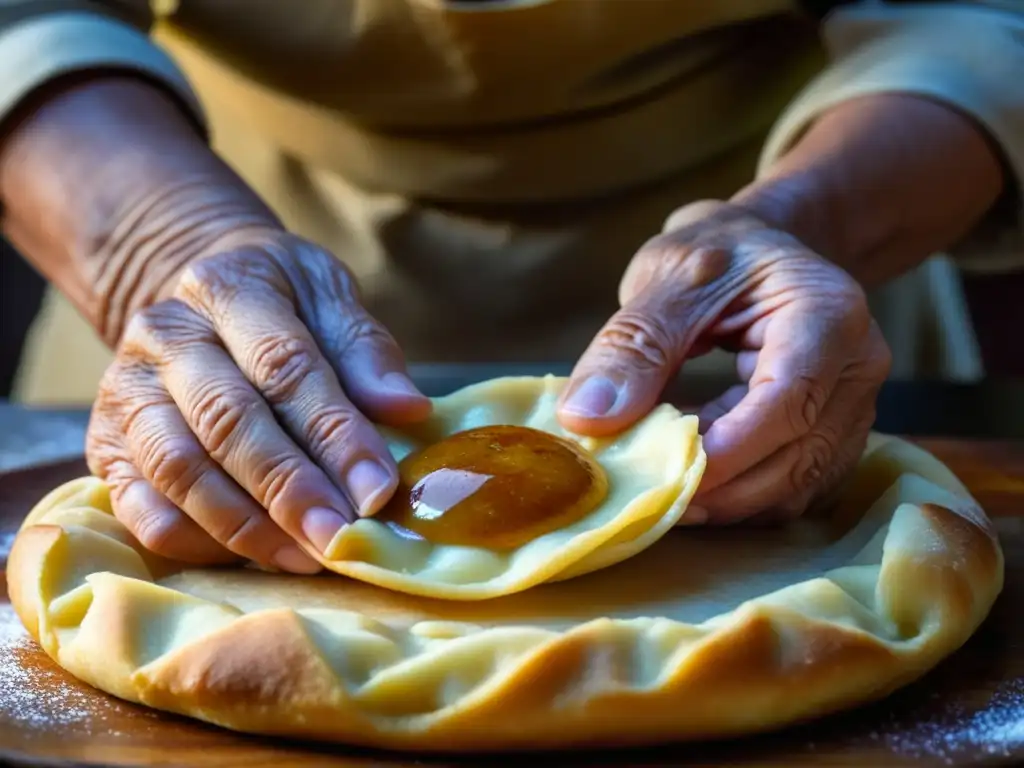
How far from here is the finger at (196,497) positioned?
1.49 m

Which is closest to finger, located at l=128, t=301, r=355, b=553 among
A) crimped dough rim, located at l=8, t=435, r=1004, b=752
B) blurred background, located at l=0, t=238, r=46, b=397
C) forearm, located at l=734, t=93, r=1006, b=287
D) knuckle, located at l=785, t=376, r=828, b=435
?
crimped dough rim, located at l=8, t=435, r=1004, b=752

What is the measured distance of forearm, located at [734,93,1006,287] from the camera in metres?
2.15

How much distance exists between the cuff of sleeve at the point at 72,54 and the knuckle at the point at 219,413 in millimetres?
958

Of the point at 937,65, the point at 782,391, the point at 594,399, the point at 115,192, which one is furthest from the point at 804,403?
the point at 115,192

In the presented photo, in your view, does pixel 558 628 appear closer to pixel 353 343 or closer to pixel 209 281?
pixel 353 343

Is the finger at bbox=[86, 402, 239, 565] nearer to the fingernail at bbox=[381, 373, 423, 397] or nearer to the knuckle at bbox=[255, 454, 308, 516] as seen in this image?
the knuckle at bbox=[255, 454, 308, 516]

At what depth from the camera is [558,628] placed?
1.34m

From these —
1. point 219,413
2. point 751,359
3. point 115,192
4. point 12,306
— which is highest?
point 115,192

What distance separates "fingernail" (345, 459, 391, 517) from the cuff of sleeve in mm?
1132

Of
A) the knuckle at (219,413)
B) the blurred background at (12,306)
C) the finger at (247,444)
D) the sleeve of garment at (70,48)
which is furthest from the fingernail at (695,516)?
the blurred background at (12,306)

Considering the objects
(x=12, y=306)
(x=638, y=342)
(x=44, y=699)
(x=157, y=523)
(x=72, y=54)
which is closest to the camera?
(x=44, y=699)

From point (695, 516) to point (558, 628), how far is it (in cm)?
35

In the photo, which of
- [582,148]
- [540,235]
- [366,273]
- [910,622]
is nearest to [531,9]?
[582,148]

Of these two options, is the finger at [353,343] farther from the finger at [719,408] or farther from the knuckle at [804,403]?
the knuckle at [804,403]
